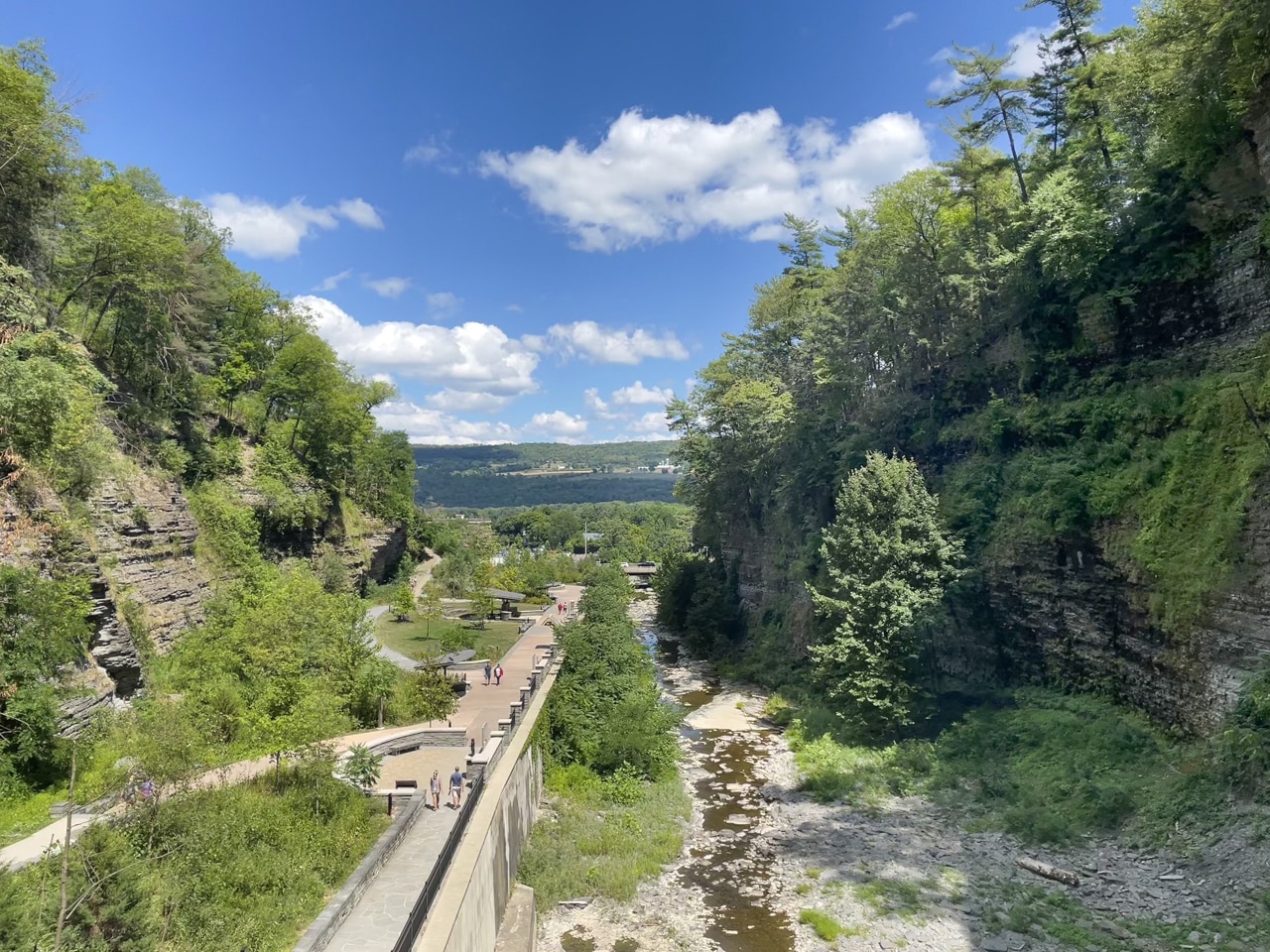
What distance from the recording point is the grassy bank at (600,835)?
16.8 metres

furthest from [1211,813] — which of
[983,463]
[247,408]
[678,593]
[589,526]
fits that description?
[589,526]

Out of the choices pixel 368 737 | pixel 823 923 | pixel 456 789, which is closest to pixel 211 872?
pixel 456 789

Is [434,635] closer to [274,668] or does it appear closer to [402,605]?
[402,605]

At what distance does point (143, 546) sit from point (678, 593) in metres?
36.0

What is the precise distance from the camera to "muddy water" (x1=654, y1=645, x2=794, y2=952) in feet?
48.9

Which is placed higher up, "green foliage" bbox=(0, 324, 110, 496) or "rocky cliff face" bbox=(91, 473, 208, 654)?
"green foliage" bbox=(0, 324, 110, 496)

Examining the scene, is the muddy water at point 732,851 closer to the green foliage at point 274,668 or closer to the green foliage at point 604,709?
the green foliage at point 604,709

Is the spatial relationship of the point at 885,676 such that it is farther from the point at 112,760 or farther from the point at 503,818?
the point at 112,760

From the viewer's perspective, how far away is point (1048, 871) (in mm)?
15094

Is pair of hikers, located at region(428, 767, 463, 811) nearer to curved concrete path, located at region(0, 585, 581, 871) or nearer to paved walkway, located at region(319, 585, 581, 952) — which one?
paved walkway, located at region(319, 585, 581, 952)

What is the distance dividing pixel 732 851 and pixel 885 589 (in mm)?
10145

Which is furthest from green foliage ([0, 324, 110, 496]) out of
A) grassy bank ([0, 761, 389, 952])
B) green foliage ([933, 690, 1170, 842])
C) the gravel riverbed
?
green foliage ([933, 690, 1170, 842])

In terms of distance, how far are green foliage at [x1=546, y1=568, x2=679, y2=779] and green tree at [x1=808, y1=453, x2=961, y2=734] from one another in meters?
6.61

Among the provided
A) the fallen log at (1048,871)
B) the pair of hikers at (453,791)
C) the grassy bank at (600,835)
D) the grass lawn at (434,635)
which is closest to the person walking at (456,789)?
the pair of hikers at (453,791)
